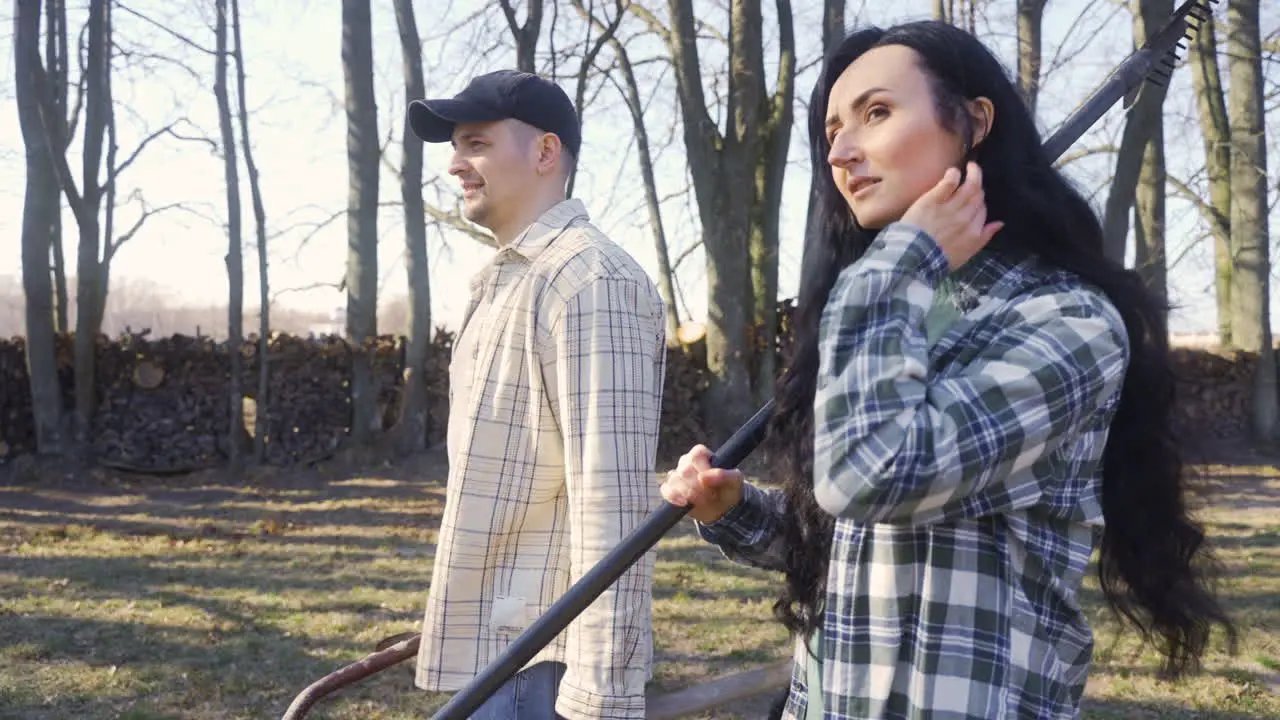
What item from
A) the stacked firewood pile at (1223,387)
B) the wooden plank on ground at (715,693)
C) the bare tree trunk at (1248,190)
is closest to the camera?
the wooden plank on ground at (715,693)

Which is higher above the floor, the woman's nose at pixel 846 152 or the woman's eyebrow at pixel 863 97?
the woman's eyebrow at pixel 863 97

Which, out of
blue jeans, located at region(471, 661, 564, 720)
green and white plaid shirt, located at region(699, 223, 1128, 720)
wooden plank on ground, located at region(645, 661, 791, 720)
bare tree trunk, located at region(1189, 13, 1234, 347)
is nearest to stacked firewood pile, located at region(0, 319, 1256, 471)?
bare tree trunk, located at region(1189, 13, 1234, 347)

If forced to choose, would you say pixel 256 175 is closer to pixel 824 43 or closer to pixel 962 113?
pixel 824 43

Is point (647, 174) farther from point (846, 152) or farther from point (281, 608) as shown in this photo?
point (846, 152)

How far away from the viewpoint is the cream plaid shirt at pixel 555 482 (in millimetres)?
2139

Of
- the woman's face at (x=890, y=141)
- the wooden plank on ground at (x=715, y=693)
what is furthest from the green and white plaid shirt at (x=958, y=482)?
the wooden plank on ground at (x=715, y=693)

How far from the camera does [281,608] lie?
6555 mm

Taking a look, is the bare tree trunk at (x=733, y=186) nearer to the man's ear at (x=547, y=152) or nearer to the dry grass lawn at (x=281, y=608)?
the dry grass lawn at (x=281, y=608)

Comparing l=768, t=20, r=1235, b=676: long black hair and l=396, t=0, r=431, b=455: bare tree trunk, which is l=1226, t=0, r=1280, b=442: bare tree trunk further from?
l=768, t=20, r=1235, b=676: long black hair

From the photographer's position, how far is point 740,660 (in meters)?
5.54

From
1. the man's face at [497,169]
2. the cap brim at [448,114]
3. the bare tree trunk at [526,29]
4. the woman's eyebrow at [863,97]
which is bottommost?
the woman's eyebrow at [863,97]

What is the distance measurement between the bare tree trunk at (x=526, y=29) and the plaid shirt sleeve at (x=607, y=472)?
10474 mm

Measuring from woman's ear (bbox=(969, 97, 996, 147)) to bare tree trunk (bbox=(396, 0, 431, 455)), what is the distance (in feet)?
35.2

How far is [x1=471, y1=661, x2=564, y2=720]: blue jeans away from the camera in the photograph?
7.05ft
